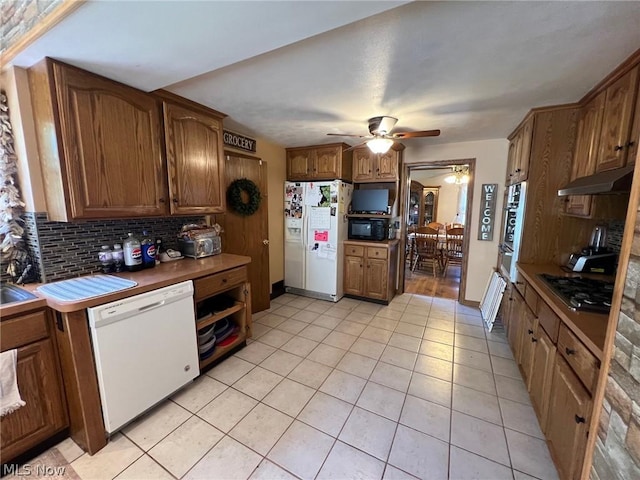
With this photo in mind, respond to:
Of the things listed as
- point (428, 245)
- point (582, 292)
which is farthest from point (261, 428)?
point (428, 245)

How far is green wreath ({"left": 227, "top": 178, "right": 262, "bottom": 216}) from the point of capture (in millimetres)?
2811

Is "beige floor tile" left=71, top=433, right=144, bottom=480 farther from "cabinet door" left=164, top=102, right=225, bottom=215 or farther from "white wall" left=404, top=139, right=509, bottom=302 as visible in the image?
"white wall" left=404, top=139, right=509, bottom=302

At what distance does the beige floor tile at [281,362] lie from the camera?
87.1 inches

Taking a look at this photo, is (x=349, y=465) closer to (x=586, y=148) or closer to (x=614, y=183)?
(x=614, y=183)

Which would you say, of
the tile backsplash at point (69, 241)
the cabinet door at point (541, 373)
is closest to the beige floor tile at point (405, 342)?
the cabinet door at point (541, 373)

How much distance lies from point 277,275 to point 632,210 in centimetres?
354

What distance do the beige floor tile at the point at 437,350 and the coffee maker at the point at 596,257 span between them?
124cm

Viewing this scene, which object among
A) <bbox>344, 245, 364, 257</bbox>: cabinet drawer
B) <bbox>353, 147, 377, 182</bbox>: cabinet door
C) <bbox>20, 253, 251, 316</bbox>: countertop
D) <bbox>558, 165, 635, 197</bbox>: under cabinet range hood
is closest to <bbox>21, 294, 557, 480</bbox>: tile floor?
<bbox>20, 253, 251, 316</bbox>: countertop

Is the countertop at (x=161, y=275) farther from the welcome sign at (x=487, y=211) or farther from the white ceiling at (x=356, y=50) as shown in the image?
the welcome sign at (x=487, y=211)

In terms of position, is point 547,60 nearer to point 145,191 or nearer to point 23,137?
point 145,191

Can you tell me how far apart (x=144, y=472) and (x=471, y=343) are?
2796 millimetres

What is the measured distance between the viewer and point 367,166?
3713 millimetres

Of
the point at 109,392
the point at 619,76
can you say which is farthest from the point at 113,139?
the point at 619,76

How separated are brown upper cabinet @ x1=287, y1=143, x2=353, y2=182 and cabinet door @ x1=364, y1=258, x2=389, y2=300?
1.25 m
